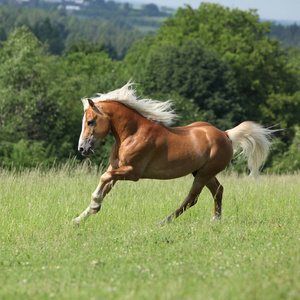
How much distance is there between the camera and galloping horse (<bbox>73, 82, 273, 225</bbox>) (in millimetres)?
8391

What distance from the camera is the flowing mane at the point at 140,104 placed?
870 centimetres

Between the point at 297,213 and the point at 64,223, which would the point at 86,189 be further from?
the point at 297,213

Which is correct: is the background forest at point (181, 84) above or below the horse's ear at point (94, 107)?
below

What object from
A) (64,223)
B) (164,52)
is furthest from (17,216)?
(164,52)

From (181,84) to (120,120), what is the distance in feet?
123

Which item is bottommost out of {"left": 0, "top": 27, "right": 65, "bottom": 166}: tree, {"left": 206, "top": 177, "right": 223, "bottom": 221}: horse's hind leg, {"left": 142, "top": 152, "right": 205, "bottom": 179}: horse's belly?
{"left": 0, "top": 27, "right": 65, "bottom": 166}: tree

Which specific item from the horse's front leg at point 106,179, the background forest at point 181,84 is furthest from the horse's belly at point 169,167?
the background forest at point 181,84

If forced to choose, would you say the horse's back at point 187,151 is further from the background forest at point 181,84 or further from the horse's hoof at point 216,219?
the background forest at point 181,84

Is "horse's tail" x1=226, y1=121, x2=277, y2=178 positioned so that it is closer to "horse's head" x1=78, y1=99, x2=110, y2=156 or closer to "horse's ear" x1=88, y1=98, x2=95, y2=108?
"horse's head" x1=78, y1=99, x2=110, y2=156

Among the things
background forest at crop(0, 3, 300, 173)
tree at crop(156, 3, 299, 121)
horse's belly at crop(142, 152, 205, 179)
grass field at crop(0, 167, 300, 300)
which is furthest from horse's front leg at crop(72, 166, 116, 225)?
tree at crop(156, 3, 299, 121)

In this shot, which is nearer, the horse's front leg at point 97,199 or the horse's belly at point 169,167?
the horse's front leg at point 97,199

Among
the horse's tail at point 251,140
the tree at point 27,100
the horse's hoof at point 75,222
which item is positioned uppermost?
the horse's tail at point 251,140

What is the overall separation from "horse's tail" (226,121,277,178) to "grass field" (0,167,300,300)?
3.30 ft

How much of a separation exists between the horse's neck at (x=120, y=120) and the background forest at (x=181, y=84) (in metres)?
20.0
